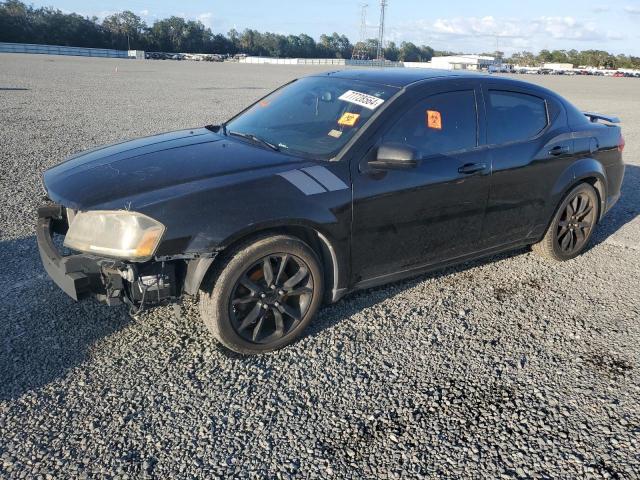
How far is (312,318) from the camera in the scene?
11.0ft

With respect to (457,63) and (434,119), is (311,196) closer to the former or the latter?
(434,119)

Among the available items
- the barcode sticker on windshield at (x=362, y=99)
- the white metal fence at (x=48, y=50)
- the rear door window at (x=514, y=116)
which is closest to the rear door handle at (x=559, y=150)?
the rear door window at (x=514, y=116)

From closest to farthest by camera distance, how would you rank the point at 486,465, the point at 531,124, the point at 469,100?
1. the point at 486,465
2. the point at 469,100
3. the point at 531,124

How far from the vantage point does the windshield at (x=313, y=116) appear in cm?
351

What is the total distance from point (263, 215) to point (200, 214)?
0.35 meters

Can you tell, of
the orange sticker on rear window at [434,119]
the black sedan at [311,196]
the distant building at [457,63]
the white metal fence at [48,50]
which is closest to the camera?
the black sedan at [311,196]

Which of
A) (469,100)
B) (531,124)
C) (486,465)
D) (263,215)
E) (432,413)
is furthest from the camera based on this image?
(531,124)

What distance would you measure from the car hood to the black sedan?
0.04 ft

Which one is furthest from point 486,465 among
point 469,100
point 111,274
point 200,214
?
point 469,100

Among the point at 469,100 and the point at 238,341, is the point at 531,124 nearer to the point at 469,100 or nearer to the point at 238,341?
the point at 469,100

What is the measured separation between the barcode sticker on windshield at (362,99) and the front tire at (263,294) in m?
1.14

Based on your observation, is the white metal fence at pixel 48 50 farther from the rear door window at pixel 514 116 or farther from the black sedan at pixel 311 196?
the rear door window at pixel 514 116

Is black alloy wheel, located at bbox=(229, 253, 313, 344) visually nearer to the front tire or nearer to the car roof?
the front tire

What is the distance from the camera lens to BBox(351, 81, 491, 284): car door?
3369 mm
